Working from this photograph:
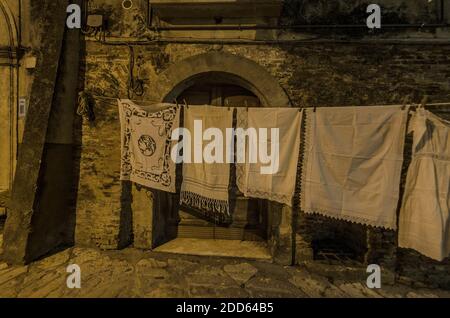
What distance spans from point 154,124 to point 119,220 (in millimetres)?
1948

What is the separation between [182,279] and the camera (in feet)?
11.8

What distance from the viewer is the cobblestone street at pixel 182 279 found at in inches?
130

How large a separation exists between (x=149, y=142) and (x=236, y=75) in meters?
1.96

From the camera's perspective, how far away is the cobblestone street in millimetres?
3309

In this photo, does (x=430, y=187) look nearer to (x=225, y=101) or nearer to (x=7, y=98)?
(x=225, y=101)

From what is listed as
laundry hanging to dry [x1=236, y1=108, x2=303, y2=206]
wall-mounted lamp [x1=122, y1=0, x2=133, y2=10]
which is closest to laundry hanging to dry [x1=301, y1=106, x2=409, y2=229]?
laundry hanging to dry [x1=236, y1=108, x2=303, y2=206]

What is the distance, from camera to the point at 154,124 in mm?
4027

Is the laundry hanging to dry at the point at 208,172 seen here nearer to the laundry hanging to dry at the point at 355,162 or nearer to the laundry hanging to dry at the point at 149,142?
the laundry hanging to dry at the point at 149,142

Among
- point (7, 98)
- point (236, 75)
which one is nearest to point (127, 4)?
point (236, 75)

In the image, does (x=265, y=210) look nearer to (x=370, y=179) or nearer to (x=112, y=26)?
(x=370, y=179)

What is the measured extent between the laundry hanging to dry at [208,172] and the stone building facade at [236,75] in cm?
84

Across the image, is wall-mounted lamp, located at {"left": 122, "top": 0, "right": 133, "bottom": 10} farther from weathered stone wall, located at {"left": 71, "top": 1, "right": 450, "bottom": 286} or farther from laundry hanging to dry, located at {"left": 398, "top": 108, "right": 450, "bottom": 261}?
laundry hanging to dry, located at {"left": 398, "top": 108, "right": 450, "bottom": 261}

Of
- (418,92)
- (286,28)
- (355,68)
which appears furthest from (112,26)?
(418,92)

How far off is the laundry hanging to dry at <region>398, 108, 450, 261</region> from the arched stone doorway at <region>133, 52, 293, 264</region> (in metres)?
1.75
